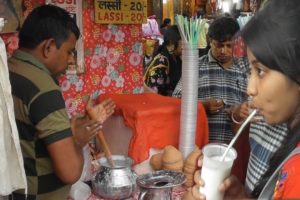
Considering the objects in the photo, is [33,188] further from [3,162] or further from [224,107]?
[224,107]

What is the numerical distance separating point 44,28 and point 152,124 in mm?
Answer: 668

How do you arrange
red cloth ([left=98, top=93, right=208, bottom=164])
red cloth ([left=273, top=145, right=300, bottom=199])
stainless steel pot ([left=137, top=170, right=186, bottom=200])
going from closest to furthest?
red cloth ([left=273, top=145, right=300, bottom=199]) → stainless steel pot ([left=137, top=170, right=186, bottom=200]) → red cloth ([left=98, top=93, right=208, bottom=164])

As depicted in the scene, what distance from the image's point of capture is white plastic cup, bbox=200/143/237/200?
37.1 inches

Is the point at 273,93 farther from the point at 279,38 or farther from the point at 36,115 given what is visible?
the point at 36,115

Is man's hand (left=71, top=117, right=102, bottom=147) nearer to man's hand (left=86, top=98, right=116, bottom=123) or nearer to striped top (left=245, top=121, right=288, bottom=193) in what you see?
man's hand (left=86, top=98, right=116, bottom=123)

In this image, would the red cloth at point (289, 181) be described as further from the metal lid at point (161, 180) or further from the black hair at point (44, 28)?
the black hair at point (44, 28)

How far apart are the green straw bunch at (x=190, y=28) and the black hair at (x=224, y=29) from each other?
72 centimetres

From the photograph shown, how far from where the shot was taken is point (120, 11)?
88.0 inches

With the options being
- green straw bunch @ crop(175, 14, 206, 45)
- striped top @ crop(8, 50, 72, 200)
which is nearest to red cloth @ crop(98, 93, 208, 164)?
green straw bunch @ crop(175, 14, 206, 45)

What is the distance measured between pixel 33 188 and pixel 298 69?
0.99 metres

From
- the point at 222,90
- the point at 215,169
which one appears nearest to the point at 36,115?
the point at 215,169

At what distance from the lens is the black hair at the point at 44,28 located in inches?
53.4

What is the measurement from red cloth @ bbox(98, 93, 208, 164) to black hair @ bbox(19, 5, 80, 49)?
528 millimetres

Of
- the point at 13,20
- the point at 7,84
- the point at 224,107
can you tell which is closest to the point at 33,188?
the point at 7,84
